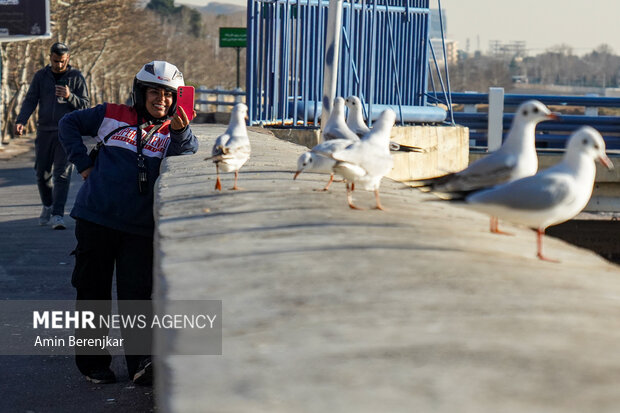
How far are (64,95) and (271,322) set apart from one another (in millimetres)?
9701

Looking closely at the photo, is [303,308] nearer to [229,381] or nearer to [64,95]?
[229,381]

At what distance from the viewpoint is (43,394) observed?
21.4ft

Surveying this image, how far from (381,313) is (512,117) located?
17250 millimetres

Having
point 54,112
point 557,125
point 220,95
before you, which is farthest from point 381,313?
point 220,95

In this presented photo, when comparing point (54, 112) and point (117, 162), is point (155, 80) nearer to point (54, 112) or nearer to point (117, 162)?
point (117, 162)

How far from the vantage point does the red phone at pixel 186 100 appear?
6820 mm

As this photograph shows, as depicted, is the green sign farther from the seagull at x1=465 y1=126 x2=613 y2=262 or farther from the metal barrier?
the seagull at x1=465 y1=126 x2=613 y2=262

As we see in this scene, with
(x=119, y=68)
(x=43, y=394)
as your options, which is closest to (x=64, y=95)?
(x=43, y=394)

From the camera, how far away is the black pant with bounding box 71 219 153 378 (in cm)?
676

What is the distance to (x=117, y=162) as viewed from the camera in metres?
6.77

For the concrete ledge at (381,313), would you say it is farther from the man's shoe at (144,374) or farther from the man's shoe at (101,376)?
the man's shoe at (101,376)

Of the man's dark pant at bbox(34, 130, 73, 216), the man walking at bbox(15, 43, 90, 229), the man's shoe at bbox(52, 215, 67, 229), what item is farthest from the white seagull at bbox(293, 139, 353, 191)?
the man's shoe at bbox(52, 215, 67, 229)

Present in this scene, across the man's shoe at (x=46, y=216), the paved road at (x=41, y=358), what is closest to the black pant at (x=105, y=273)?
the paved road at (x=41, y=358)

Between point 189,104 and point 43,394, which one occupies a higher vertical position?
point 189,104
